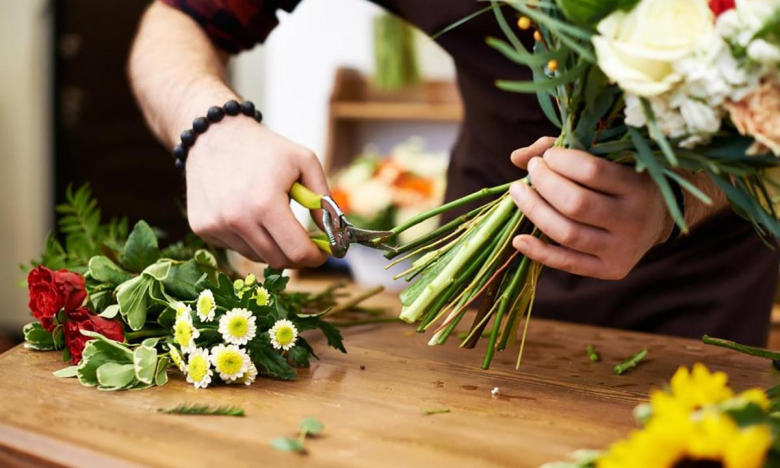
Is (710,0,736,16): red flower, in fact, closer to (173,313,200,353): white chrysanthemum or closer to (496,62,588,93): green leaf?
(496,62,588,93): green leaf

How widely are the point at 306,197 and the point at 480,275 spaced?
0.23m

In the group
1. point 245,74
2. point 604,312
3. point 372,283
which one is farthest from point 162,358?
point 245,74

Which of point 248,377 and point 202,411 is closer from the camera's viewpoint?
point 202,411

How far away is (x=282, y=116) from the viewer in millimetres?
3391

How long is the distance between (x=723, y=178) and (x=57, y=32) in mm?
3645

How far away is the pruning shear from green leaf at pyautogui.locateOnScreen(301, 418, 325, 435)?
29 cm

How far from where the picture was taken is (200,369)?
77cm

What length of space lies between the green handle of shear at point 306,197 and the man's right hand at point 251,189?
0.03 ft

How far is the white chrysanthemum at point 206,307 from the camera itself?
2.64ft

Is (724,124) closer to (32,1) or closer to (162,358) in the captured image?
(162,358)

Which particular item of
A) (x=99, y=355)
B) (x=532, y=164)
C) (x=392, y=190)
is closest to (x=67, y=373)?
(x=99, y=355)

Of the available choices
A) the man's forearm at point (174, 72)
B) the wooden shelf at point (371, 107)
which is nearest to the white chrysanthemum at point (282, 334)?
the man's forearm at point (174, 72)

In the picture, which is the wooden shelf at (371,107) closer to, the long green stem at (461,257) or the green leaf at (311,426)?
the long green stem at (461,257)

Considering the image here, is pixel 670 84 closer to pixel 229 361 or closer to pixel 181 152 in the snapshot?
pixel 229 361
